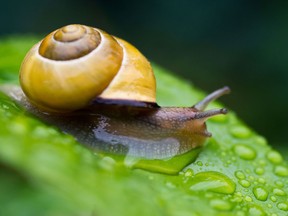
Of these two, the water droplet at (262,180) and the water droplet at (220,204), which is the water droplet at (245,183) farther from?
the water droplet at (220,204)

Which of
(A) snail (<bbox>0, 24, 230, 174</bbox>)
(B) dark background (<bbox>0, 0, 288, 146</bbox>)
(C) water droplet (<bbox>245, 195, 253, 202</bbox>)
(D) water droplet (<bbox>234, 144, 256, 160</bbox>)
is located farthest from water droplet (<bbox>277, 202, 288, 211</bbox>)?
(B) dark background (<bbox>0, 0, 288, 146</bbox>)

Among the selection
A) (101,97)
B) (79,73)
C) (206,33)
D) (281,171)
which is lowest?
(206,33)

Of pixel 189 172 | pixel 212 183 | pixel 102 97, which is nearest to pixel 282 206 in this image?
pixel 212 183

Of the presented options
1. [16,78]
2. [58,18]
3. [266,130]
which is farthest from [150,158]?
[58,18]

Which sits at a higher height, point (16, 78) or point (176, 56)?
point (16, 78)

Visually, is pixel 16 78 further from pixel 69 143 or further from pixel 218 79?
pixel 218 79

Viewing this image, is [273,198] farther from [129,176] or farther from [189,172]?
[129,176]

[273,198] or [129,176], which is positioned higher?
[129,176]
